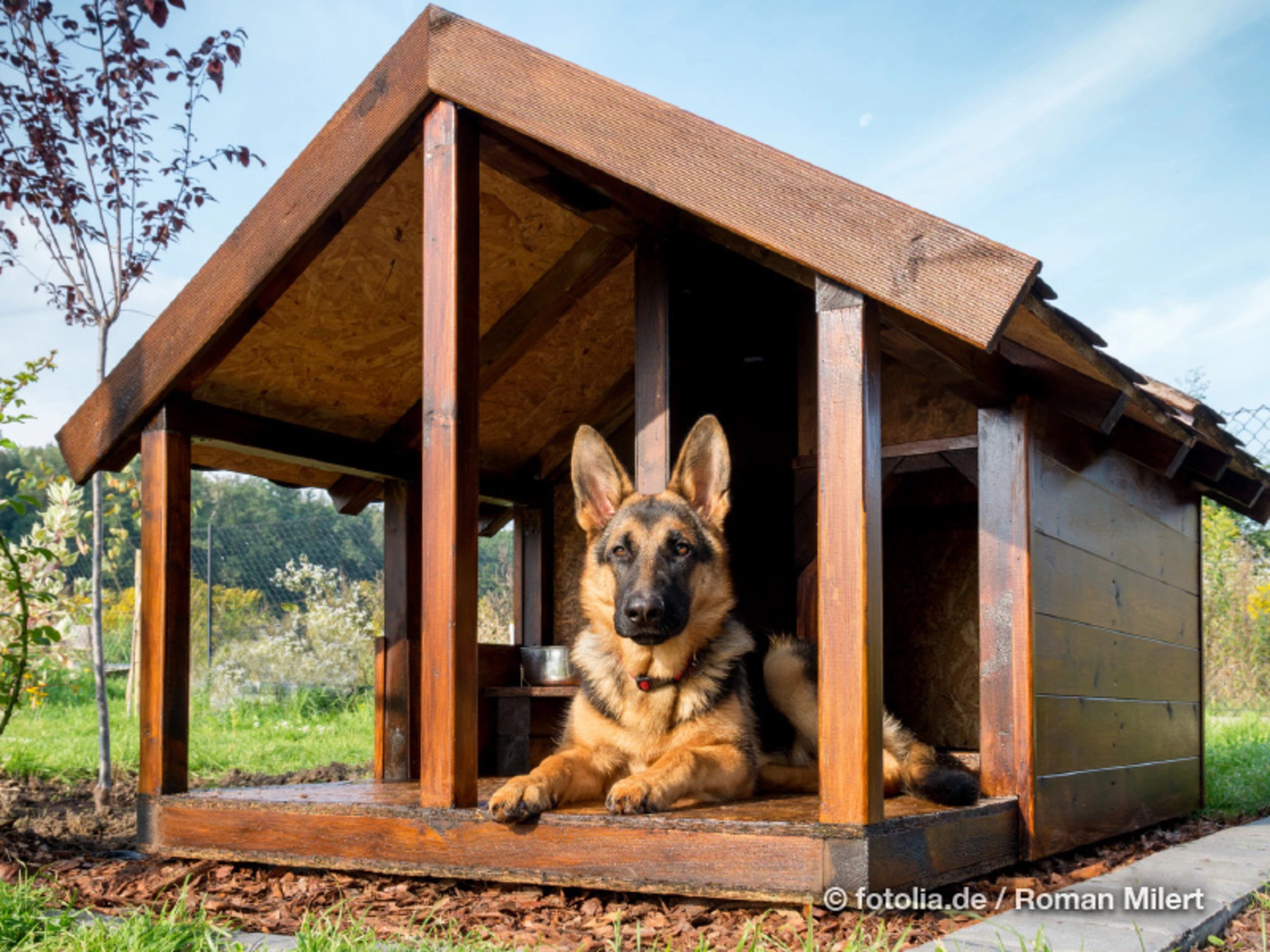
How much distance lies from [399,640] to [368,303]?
1905 millimetres

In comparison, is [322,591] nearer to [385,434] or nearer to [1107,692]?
[385,434]

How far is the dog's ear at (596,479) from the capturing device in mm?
4719

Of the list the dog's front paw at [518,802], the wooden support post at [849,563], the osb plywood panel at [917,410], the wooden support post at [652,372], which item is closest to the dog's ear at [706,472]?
the wooden support post at [652,372]

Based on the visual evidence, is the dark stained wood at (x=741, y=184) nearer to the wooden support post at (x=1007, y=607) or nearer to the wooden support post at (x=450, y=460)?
the wooden support post at (x=450, y=460)

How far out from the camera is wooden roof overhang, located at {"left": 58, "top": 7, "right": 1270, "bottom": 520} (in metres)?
3.60

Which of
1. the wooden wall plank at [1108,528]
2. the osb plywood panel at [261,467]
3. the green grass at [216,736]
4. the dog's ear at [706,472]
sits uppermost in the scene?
the osb plywood panel at [261,467]

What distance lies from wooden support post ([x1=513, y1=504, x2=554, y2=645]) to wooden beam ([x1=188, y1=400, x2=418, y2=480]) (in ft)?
2.99

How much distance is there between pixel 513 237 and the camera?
545cm

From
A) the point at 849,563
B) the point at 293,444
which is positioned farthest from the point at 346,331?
the point at 849,563

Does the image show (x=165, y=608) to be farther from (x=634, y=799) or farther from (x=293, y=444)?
(x=634, y=799)

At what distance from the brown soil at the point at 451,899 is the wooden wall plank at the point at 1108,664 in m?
0.74

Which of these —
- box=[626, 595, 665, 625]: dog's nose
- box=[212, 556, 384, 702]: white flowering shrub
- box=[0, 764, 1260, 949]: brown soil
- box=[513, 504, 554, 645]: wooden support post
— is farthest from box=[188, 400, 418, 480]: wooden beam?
box=[212, 556, 384, 702]: white flowering shrub

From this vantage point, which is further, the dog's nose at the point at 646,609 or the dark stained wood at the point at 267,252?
the dark stained wood at the point at 267,252

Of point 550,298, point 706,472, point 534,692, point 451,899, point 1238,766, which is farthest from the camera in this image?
point 1238,766
